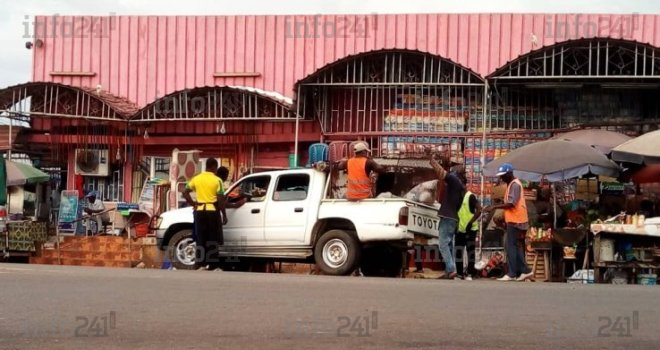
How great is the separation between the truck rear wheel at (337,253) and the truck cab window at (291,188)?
842 millimetres

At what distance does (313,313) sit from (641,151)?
8927 mm

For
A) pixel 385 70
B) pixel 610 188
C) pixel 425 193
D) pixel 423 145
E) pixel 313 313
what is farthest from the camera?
pixel 423 145

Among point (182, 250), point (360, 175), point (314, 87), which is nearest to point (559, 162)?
point (360, 175)

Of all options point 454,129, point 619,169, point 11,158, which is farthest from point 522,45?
point 11,158

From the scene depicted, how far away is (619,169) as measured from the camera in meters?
16.6

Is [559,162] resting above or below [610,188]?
above

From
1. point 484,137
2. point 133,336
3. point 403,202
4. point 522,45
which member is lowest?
point 133,336

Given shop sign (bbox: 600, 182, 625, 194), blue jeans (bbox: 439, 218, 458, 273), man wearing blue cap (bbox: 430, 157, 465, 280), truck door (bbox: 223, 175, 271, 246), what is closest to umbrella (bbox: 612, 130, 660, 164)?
shop sign (bbox: 600, 182, 625, 194)

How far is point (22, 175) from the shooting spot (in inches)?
832

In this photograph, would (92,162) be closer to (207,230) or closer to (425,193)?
(207,230)

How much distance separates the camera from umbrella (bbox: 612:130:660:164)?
1574 cm

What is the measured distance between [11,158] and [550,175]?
1332cm

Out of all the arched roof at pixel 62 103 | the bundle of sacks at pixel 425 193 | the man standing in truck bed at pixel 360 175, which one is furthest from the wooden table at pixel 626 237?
the arched roof at pixel 62 103

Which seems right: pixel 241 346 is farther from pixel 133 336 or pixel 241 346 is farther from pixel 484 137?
pixel 484 137
